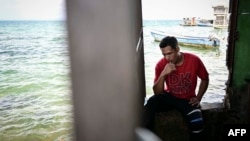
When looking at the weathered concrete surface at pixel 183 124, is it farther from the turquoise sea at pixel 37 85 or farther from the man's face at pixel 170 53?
the turquoise sea at pixel 37 85

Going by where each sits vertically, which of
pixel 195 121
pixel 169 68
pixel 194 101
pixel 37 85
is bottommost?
pixel 37 85

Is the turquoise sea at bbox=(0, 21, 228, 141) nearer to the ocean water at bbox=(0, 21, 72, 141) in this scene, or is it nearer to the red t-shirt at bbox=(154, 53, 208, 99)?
the ocean water at bbox=(0, 21, 72, 141)

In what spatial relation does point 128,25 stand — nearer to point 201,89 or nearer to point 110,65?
point 110,65

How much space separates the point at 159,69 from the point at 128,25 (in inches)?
103

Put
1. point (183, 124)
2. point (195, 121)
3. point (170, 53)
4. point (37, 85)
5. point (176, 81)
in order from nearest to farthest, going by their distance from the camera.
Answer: point (195, 121), point (170, 53), point (176, 81), point (183, 124), point (37, 85)

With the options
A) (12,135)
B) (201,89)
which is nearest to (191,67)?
(201,89)

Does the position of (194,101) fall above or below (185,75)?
below

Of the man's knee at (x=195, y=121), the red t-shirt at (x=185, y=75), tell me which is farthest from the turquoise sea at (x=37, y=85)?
the man's knee at (x=195, y=121)

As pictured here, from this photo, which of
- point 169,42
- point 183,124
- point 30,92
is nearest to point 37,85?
point 30,92

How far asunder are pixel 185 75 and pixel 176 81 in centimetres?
14

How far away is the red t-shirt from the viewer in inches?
123

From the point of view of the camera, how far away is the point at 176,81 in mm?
3137

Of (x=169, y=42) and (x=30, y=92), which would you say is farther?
(x=30, y=92)

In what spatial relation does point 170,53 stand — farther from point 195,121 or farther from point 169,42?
point 195,121
